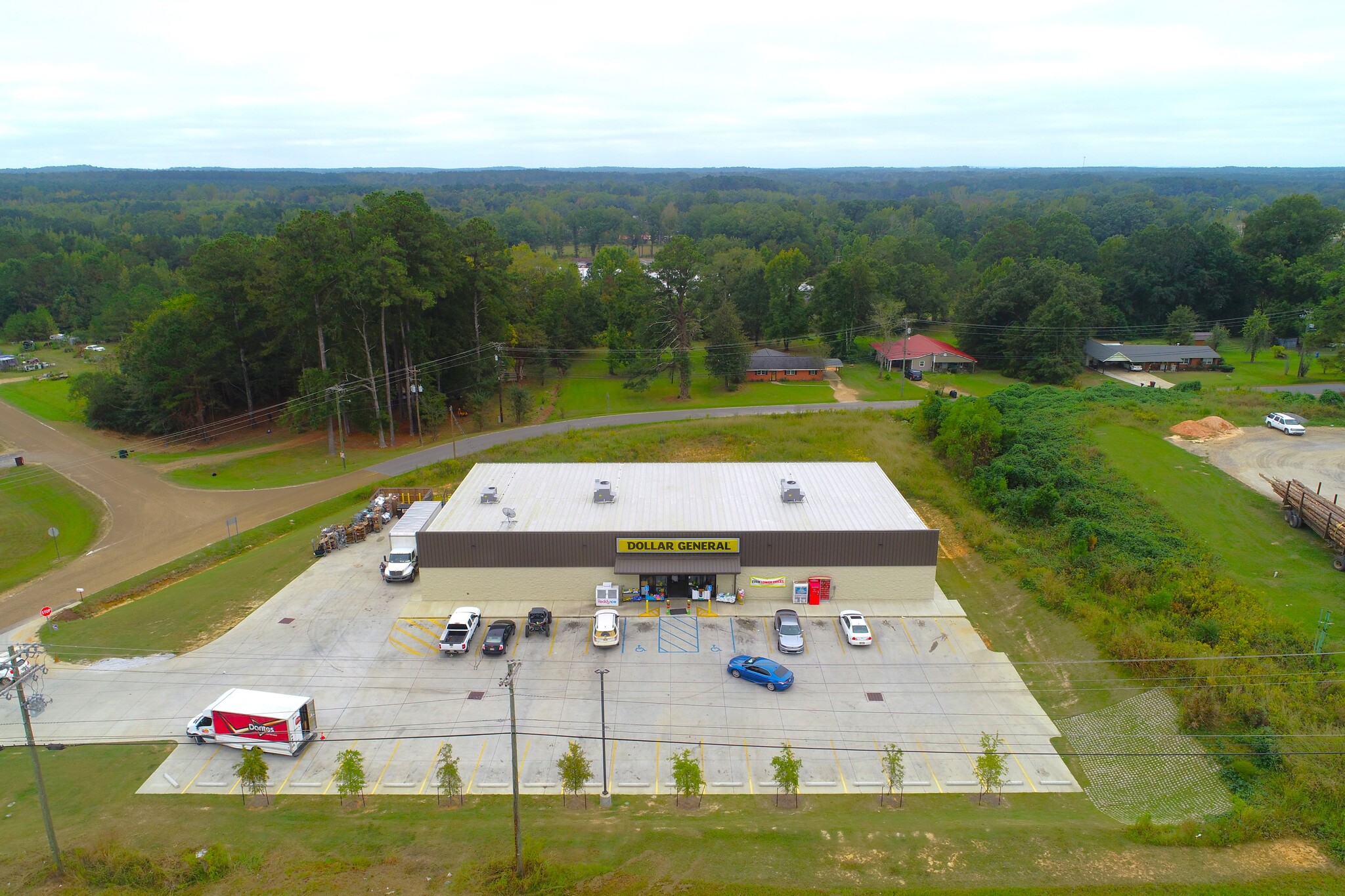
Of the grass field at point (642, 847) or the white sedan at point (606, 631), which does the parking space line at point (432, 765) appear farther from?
the white sedan at point (606, 631)

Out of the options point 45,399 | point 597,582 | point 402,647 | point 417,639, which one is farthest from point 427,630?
point 45,399

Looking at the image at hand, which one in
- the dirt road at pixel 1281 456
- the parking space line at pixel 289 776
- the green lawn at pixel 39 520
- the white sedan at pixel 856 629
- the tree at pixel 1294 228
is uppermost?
the tree at pixel 1294 228

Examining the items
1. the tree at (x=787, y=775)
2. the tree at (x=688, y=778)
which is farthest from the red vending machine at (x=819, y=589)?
the tree at (x=688, y=778)

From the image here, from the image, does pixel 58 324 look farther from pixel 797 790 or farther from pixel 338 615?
pixel 797 790

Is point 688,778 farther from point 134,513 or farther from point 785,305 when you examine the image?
point 785,305

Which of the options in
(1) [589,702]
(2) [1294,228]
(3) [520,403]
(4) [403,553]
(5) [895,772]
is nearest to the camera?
(5) [895,772]

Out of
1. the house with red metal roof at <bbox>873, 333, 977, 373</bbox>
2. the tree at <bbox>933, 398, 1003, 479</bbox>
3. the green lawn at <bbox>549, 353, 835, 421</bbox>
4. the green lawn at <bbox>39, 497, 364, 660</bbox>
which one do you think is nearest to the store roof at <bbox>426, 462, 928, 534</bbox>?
the green lawn at <bbox>39, 497, 364, 660</bbox>
